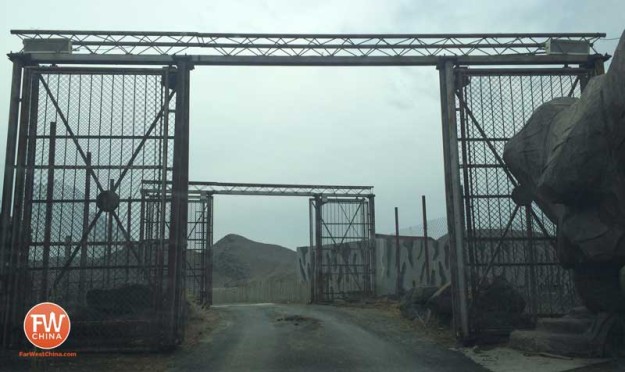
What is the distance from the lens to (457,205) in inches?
535

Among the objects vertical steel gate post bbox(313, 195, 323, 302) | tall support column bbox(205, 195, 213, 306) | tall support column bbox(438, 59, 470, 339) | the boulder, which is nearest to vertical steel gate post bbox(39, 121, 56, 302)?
tall support column bbox(438, 59, 470, 339)

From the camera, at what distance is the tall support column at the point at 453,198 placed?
43.8ft

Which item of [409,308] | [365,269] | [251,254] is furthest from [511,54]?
[251,254]

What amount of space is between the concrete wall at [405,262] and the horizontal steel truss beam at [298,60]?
18.6m

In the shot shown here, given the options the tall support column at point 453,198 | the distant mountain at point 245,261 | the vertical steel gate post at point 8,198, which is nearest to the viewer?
the vertical steel gate post at point 8,198

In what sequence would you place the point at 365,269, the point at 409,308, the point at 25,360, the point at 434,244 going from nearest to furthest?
the point at 25,360 < the point at 409,308 < the point at 365,269 < the point at 434,244

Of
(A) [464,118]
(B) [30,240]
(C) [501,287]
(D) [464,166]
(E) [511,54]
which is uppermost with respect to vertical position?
(E) [511,54]

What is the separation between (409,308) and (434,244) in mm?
17864

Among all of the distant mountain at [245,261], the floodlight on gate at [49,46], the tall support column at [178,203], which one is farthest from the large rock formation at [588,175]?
the distant mountain at [245,261]

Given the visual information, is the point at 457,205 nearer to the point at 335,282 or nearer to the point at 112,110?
the point at 112,110

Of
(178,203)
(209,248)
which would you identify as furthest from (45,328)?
(209,248)

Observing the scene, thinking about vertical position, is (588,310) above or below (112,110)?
below

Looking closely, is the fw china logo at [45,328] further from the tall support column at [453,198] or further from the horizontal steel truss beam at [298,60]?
the tall support column at [453,198]

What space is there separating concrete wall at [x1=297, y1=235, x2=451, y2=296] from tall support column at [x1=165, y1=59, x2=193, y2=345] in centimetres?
1919
